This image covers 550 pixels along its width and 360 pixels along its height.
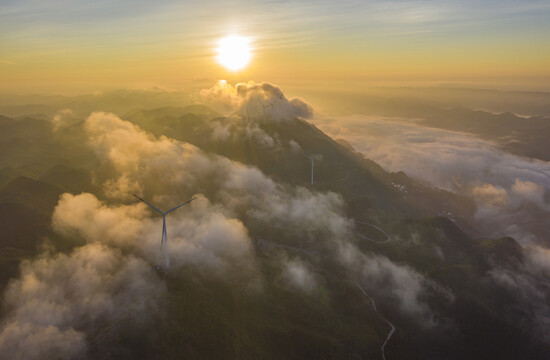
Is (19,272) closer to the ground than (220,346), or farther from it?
farther from it

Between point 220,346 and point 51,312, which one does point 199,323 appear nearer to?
point 220,346

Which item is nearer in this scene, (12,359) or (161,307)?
(12,359)

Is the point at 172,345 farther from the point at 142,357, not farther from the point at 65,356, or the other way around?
the point at 65,356

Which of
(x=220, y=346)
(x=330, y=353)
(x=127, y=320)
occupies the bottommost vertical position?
(x=330, y=353)

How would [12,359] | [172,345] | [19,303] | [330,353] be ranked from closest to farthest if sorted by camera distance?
[12,359]
[172,345]
[19,303]
[330,353]

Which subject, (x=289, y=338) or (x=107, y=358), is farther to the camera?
(x=289, y=338)

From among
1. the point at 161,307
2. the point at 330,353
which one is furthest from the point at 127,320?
the point at 330,353

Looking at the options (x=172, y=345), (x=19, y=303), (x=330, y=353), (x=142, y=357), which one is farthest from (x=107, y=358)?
(x=330, y=353)

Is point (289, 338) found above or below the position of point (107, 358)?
below

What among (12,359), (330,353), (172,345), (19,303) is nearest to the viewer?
(12,359)
